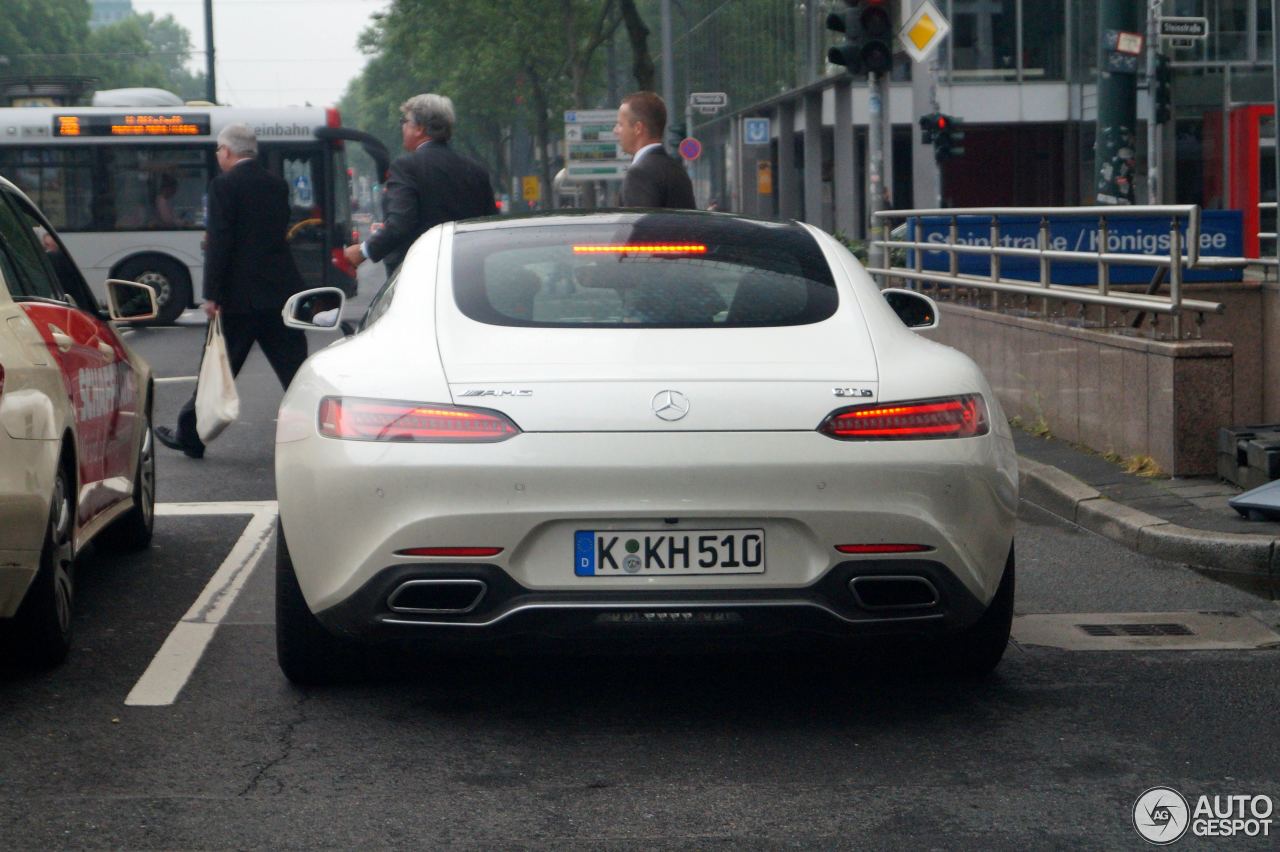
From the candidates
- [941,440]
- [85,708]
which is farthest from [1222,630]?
[85,708]

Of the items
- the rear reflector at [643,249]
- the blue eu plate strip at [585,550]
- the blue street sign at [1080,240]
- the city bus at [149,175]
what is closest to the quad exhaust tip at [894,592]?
the blue eu plate strip at [585,550]

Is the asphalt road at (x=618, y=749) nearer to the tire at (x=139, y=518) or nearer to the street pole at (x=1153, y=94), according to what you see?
the tire at (x=139, y=518)

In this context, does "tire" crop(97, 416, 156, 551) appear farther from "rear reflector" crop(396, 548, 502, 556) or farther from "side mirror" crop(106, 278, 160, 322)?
"rear reflector" crop(396, 548, 502, 556)

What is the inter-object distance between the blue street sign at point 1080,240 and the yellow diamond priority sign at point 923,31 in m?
2.56

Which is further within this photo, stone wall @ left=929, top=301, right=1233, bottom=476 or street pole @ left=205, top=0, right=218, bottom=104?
street pole @ left=205, top=0, right=218, bottom=104

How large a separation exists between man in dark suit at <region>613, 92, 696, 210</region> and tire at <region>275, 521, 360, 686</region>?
12.7 ft

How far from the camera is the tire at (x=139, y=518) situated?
288 inches

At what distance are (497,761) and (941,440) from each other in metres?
1.32

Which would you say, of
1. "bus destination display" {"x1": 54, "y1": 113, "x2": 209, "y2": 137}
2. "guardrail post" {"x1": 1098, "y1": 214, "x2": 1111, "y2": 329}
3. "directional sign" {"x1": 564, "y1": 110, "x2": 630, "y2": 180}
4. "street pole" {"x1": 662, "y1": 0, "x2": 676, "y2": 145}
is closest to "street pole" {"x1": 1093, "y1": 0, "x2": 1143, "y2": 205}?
"guardrail post" {"x1": 1098, "y1": 214, "x2": 1111, "y2": 329}

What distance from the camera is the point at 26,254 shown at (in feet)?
20.4

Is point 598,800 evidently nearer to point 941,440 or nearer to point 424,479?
point 424,479

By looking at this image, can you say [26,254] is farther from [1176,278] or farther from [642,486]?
[1176,278]

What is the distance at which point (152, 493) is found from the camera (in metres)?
7.62

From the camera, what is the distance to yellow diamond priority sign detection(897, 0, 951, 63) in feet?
53.2
